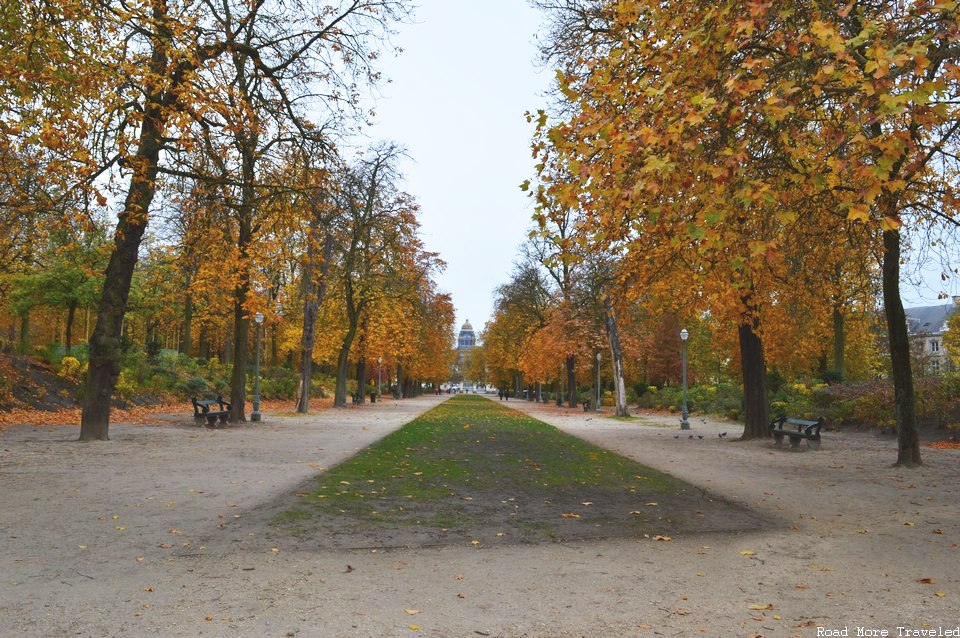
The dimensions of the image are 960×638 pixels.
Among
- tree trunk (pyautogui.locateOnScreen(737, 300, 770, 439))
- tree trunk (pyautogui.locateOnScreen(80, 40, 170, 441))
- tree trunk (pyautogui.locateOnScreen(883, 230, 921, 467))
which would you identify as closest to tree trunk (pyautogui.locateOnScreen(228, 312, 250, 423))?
tree trunk (pyautogui.locateOnScreen(80, 40, 170, 441))

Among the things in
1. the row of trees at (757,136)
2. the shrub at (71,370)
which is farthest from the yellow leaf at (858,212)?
the shrub at (71,370)

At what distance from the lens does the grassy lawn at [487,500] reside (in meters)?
6.13

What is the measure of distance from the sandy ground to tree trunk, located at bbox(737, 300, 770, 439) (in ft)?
25.0

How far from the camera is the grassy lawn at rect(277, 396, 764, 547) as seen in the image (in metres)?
6.13

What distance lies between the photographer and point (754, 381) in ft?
54.4

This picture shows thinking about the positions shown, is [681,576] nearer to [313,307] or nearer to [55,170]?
[55,170]

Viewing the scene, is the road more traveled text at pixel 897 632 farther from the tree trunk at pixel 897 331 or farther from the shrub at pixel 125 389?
the shrub at pixel 125 389

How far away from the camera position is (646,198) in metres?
6.43

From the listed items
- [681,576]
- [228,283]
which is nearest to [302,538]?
[681,576]

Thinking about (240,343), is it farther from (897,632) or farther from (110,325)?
(897,632)

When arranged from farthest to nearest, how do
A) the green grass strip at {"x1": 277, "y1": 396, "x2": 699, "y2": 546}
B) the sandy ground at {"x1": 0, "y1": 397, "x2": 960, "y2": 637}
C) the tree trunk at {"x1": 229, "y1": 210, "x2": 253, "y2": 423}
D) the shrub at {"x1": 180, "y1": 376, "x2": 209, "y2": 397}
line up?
the shrub at {"x1": 180, "y1": 376, "x2": 209, "y2": 397}
the tree trunk at {"x1": 229, "y1": 210, "x2": 253, "y2": 423}
the green grass strip at {"x1": 277, "y1": 396, "x2": 699, "y2": 546}
the sandy ground at {"x1": 0, "y1": 397, "x2": 960, "y2": 637}

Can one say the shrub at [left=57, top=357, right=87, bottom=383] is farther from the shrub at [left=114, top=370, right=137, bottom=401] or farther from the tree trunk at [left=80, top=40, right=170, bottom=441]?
the tree trunk at [left=80, top=40, right=170, bottom=441]

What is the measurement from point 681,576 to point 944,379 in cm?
1711

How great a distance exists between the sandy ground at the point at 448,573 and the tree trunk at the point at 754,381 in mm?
7628
